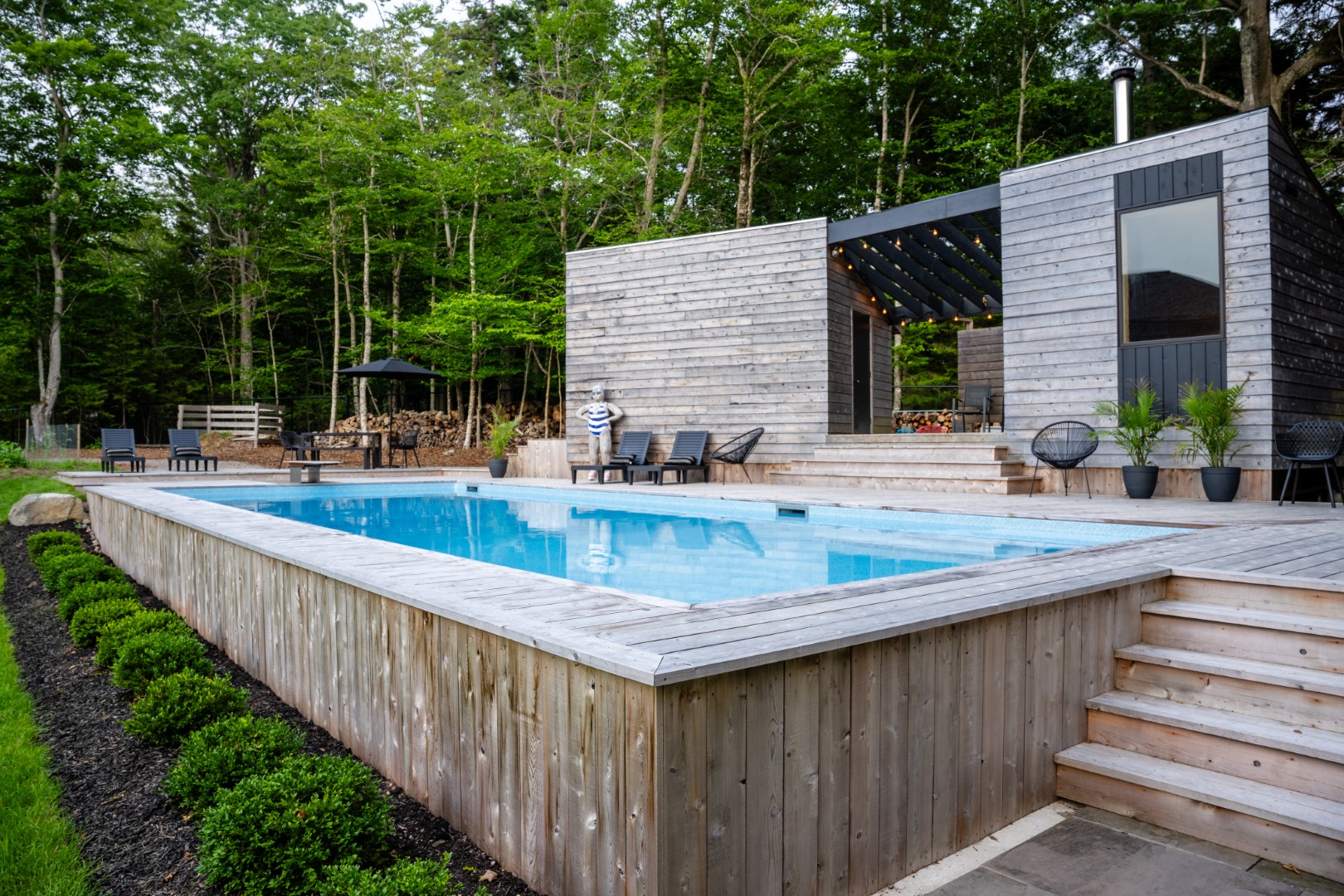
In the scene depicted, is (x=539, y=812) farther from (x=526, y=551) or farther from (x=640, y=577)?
(x=526, y=551)

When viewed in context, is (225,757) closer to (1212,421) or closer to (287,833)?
(287,833)

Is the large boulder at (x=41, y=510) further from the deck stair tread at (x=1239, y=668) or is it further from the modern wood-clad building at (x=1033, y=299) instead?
the deck stair tread at (x=1239, y=668)

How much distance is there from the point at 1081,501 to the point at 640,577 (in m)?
4.46

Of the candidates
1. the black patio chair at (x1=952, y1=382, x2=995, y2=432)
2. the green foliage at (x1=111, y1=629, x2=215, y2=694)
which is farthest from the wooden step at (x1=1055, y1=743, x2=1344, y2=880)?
the black patio chair at (x1=952, y1=382, x2=995, y2=432)

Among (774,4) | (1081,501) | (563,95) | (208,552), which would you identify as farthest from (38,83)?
(1081,501)

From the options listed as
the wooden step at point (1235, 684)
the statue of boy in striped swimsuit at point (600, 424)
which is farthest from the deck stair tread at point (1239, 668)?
the statue of boy in striped swimsuit at point (600, 424)

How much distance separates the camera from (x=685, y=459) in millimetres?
10828

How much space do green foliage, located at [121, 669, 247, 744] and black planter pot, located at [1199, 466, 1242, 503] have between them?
751cm

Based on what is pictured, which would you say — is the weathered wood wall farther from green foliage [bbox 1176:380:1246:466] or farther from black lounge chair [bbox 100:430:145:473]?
black lounge chair [bbox 100:430:145:473]

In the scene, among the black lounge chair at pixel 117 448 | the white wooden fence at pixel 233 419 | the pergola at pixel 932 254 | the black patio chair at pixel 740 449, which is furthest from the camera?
the white wooden fence at pixel 233 419

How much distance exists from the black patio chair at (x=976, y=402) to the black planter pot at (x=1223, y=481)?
5832 mm

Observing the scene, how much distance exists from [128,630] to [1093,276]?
8.65 meters

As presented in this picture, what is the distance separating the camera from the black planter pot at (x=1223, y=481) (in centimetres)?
675

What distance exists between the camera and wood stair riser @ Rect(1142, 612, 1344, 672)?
254 cm
